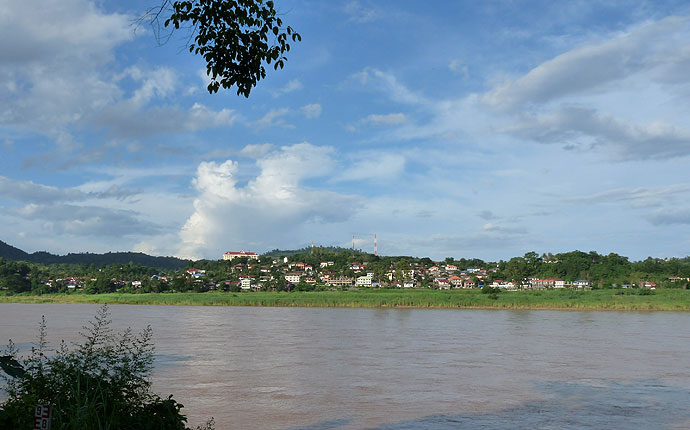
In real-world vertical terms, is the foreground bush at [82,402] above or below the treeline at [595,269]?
below

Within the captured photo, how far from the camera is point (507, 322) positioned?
39.5 m

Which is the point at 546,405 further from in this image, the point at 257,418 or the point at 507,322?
the point at 507,322

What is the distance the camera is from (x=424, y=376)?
17578 mm

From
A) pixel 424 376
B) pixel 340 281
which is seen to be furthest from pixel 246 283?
pixel 424 376

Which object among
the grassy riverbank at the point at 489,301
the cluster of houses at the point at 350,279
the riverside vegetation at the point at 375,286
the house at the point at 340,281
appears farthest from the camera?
the house at the point at 340,281

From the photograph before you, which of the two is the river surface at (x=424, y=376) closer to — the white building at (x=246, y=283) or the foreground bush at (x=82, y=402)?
the foreground bush at (x=82, y=402)

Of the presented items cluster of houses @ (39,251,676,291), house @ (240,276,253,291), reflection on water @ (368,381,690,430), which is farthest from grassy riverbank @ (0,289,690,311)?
house @ (240,276,253,291)

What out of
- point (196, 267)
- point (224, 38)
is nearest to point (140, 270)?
point (196, 267)

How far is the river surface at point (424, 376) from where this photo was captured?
1217 cm

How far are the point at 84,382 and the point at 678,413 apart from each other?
484 inches

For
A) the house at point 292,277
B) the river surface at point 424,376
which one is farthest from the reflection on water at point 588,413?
the house at point 292,277

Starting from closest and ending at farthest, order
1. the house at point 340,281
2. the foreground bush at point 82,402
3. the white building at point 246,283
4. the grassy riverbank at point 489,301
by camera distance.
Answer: the foreground bush at point 82,402 → the grassy riverbank at point 489,301 → the white building at point 246,283 → the house at point 340,281

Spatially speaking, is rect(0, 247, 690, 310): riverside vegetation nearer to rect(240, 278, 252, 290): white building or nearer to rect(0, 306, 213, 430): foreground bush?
rect(240, 278, 252, 290): white building

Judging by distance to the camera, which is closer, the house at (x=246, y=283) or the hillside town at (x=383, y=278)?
the hillside town at (x=383, y=278)
